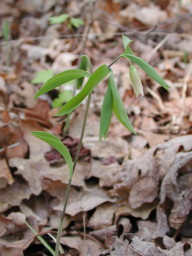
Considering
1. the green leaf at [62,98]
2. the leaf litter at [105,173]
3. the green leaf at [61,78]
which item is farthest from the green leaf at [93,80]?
the green leaf at [62,98]

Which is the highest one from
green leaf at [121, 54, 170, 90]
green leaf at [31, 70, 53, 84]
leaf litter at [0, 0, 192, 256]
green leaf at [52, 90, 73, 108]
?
green leaf at [121, 54, 170, 90]

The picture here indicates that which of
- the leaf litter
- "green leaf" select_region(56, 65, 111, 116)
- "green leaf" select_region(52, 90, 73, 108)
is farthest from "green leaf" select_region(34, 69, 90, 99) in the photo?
"green leaf" select_region(52, 90, 73, 108)

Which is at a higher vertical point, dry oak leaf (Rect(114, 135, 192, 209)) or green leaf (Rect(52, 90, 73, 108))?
green leaf (Rect(52, 90, 73, 108))

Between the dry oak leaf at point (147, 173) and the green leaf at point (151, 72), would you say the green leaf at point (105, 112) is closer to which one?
the green leaf at point (151, 72)

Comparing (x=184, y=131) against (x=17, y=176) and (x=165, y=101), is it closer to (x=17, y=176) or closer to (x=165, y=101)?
(x=165, y=101)

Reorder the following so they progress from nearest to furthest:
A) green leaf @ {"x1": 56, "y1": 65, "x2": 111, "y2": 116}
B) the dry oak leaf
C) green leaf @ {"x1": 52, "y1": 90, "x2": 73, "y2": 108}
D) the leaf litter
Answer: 1. green leaf @ {"x1": 56, "y1": 65, "x2": 111, "y2": 116}
2. the leaf litter
3. the dry oak leaf
4. green leaf @ {"x1": 52, "y1": 90, "x2": 73, "y2": 108}

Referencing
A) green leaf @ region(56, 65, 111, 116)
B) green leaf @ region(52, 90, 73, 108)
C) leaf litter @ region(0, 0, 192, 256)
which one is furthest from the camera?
green leaf @ region(52, 90, 73, 108)

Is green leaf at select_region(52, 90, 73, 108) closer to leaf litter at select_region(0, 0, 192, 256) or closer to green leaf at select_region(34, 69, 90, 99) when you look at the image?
leaf litter at select_region(0, 0, 192, 256)

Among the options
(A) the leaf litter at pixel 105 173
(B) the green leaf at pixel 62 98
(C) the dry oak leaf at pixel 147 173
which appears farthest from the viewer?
(B) the green leaf at pixel 62 98

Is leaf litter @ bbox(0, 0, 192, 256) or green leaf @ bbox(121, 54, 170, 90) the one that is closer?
green leaf @ bbox(121, 54, 170, 90)

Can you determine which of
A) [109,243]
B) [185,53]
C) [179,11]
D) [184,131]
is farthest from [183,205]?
[179,11]
